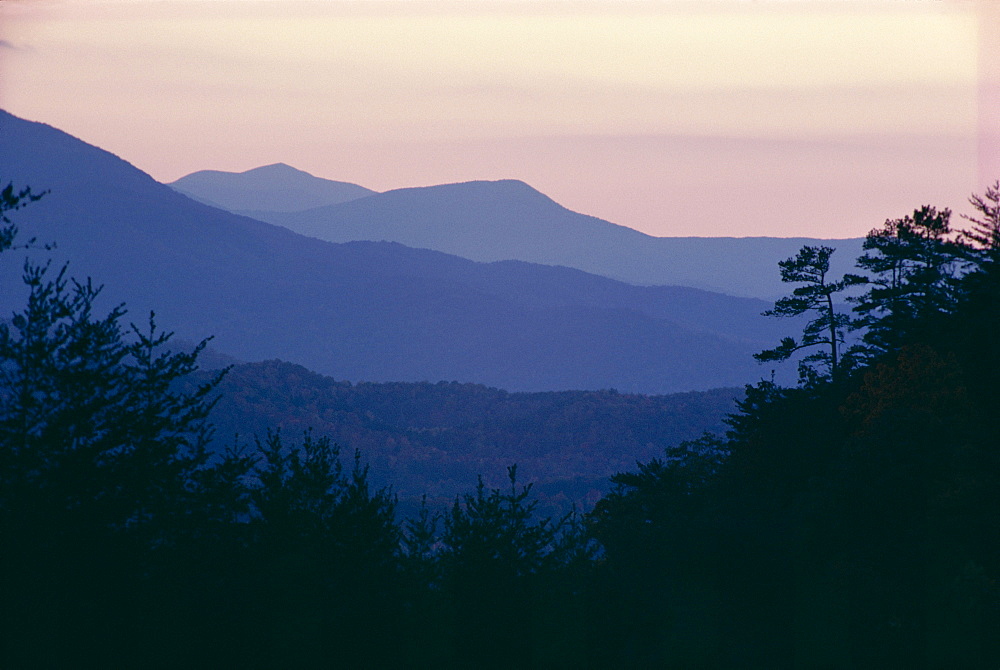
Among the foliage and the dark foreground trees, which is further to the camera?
the dark foreground trees

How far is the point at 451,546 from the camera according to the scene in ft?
92.0

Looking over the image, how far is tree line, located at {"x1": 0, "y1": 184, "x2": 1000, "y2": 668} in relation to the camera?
20.4 m

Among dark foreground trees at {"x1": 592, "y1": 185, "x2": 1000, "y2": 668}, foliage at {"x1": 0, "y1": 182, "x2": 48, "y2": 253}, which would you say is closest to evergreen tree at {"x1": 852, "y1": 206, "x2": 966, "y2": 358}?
dark foreground trees at {"x1": 592, "y1": 185, "x2": 1000, "y2": 668}

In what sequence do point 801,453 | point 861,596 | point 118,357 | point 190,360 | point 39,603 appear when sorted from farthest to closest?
1. point 801,453
2. point 861,596
3. point 190,360
4. point 118,357
5. point 39,603

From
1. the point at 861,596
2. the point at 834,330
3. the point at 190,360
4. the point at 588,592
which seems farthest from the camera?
the point at 834,330

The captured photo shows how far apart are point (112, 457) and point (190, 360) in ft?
16.0

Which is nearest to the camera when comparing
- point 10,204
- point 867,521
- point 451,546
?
point 10,204

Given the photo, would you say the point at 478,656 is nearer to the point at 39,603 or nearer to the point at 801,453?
the point at 39,603

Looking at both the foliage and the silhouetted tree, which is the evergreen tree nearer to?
the silhouetted tree

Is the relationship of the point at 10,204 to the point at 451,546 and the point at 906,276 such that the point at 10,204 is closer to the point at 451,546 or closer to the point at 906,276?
the point at 451,546

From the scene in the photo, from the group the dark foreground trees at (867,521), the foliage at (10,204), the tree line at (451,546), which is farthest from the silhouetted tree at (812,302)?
→ the foliage at (10,204)

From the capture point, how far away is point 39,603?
18.7 meters

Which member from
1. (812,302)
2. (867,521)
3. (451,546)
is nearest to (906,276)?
(812,302)

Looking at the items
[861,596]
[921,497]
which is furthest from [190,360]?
[921,497]
